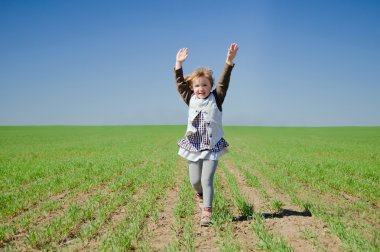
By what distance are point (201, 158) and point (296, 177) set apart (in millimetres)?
6528

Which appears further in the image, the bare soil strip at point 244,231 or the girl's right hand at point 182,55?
the girl's right hand at point 182,55

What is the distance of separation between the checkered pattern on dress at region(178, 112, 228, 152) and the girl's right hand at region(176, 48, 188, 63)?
3.34ft

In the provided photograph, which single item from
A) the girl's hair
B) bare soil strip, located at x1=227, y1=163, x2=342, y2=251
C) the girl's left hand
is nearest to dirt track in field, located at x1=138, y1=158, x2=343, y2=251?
bare soil strip, located at x1=227, y1=163, x2=342, y2=251

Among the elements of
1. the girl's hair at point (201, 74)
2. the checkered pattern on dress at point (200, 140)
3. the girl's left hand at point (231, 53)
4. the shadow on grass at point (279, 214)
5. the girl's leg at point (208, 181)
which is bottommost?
the shadow on grass at point (279, 214)

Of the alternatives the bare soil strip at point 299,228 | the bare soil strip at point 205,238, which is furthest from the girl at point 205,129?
the bare soil strip at point 299,228

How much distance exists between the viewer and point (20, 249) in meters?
4.76

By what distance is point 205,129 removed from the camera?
19.1ft

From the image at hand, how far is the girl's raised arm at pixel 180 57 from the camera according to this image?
6137mm

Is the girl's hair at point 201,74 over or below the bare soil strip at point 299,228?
over

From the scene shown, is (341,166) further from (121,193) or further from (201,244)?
(201,244)

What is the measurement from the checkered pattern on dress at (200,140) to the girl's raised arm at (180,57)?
0.94m

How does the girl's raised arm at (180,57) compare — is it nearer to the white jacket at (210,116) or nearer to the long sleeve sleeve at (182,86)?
the long sleeve sleeve at (182,86)

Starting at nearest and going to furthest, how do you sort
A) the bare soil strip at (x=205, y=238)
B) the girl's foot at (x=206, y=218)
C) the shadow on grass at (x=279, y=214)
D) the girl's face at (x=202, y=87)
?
1. the bare soil strip at (x=205, y=238)
2. the girl's foot at (x=206, y=218)
3. the girl's face at (x=202, y=87)
4. the shadow on grass at (x=279, y=214)

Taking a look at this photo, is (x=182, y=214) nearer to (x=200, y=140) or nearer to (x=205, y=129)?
(x=200, y=140)
